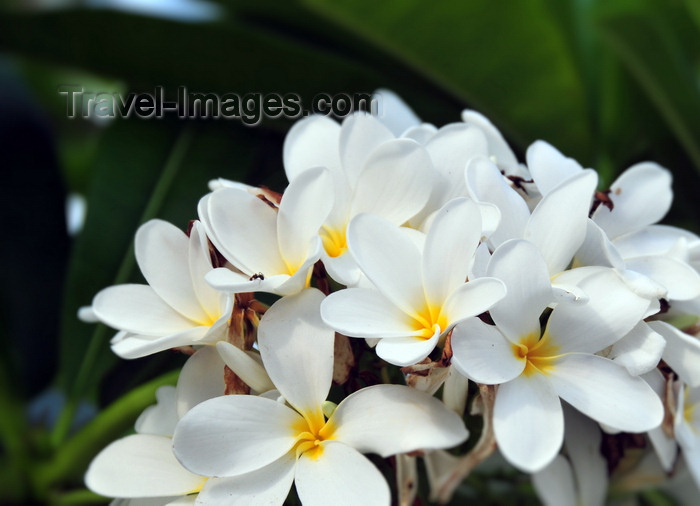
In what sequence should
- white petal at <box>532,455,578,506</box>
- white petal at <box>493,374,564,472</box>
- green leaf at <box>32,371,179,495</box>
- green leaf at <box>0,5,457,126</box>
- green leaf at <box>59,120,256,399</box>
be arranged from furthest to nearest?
green leaf at <box>0,5,457,126</box> → green leaf at <box>59,120,256,399</box> → green leaf at <box>32,371,179,495</box> → white petal at <box>532,455,578,506</box> → white petal at <box>493,374,564,472</box>

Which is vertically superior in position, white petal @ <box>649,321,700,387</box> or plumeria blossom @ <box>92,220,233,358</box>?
white petal @ <box>649,321,700,387</box>

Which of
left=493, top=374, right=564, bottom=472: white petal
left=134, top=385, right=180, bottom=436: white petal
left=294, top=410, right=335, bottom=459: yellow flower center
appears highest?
left=493, top=374, right=564, bottom=472: white petal

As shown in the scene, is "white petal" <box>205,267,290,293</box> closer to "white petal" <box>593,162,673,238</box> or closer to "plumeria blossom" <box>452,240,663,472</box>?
"plumeria blossom" <box>452,240,663,472</box>

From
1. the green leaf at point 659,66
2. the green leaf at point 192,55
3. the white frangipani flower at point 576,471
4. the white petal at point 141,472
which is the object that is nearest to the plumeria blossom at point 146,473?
the white petal at point 141,472

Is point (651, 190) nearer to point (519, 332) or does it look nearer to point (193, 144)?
point (519, 332)

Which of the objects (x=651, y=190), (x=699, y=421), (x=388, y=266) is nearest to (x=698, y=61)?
(x=651, y=190)

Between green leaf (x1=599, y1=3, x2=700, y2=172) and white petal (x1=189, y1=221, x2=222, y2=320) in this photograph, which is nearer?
white petal (x1=189, y1=221, x2=222, y2=320)

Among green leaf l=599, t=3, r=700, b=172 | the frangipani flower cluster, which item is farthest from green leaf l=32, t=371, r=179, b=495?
green leaf l=599, t=3, r=700, b=172
